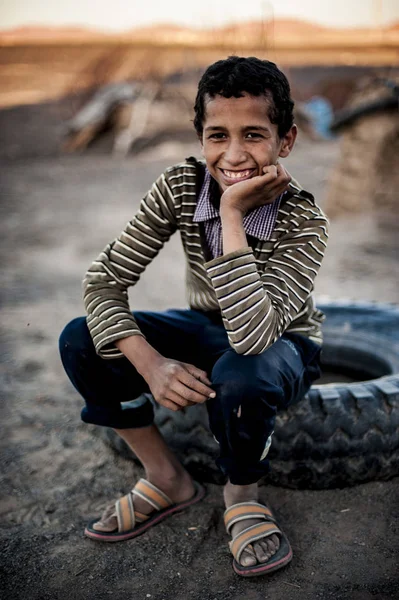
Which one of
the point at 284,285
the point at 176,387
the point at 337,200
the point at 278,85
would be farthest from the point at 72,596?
the point at 337,200

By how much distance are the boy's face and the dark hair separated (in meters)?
0.02

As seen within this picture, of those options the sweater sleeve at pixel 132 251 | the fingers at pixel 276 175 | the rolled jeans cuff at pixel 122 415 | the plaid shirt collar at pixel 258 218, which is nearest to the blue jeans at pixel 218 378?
the rolled jeans cuff at pixel 122 415

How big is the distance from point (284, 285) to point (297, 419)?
51cm

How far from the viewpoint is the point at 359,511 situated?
186 centimetres

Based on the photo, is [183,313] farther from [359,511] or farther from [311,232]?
[359,511]

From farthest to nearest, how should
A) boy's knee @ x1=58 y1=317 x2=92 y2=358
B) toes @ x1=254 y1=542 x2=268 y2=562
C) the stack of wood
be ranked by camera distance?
the stack of wood, boy's knee @ x1=58 y1=317 x2=92 y2=358, toes @ x1=254 y1=542 x2=268 y2=562

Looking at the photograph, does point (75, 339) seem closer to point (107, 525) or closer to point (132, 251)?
point (132, 251)

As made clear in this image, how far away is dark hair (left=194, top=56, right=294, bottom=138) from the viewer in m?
1.61

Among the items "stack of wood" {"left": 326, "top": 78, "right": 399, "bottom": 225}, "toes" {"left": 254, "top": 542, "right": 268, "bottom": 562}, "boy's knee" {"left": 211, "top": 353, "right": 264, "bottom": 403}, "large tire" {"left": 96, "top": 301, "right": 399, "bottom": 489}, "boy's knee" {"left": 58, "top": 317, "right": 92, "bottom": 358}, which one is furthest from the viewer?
"stack of wood" {"left": 326, "top": 78, "right": 399, "bottom": 225}

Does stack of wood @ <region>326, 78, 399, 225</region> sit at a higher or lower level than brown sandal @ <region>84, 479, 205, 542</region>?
higher

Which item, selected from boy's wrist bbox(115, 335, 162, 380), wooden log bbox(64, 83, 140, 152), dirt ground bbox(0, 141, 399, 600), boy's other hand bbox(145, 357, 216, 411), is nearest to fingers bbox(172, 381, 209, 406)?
boy's other hand bbox(145, 357, 216, 411)

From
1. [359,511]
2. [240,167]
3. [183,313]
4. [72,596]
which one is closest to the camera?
[72,596]

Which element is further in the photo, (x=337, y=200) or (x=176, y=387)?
(x=337, y=200)

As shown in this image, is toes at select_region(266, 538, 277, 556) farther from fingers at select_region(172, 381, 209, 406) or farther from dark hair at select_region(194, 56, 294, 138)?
dark hair at select_region(194, 56, 294, 138)
